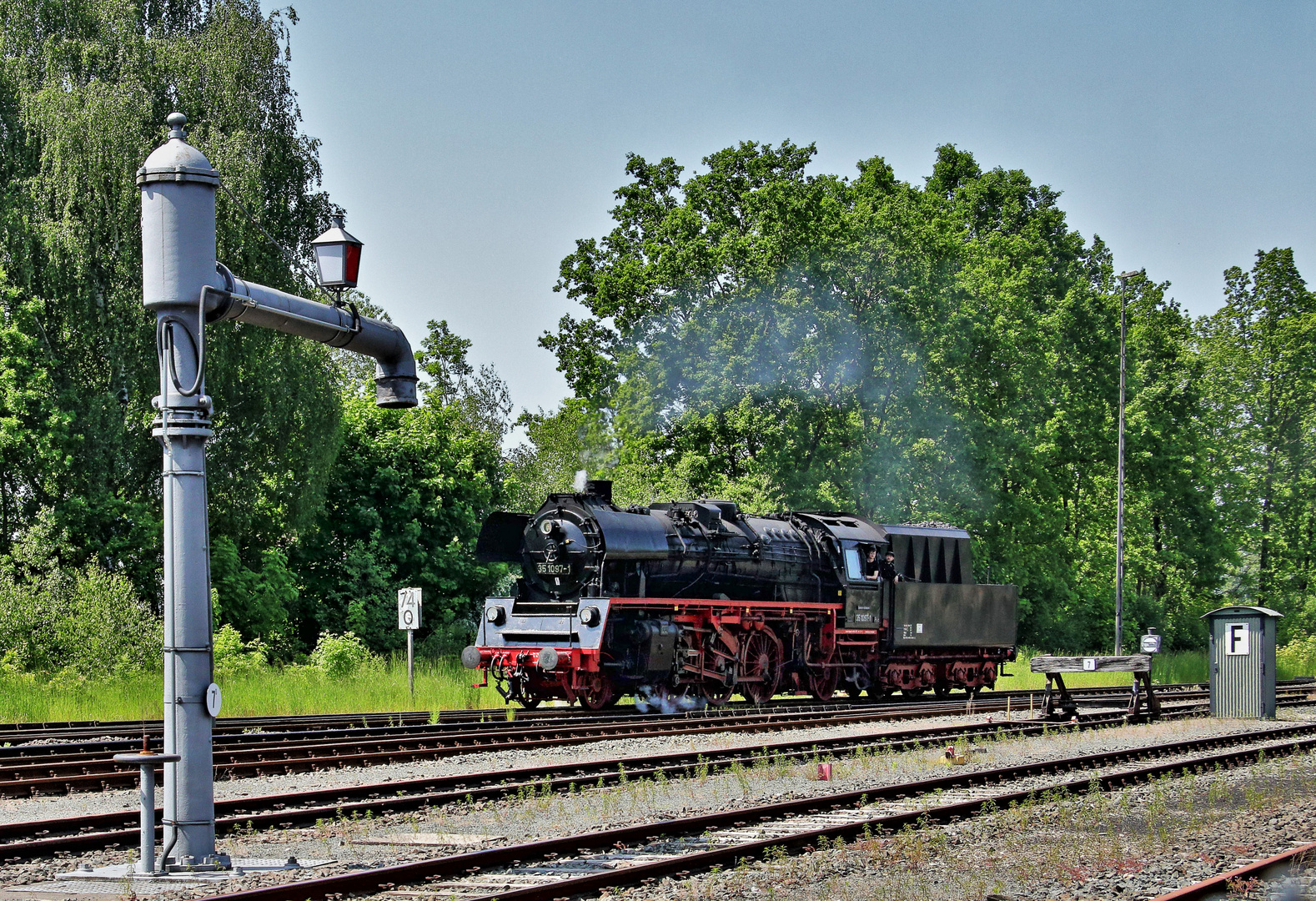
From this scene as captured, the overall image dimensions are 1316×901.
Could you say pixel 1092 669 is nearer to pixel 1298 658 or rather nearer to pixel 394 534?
pixel 394 534

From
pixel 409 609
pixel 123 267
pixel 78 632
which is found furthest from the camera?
pixel 123 267

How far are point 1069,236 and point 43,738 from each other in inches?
1529

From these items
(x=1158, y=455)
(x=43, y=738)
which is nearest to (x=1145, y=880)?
(x=43, y=738)

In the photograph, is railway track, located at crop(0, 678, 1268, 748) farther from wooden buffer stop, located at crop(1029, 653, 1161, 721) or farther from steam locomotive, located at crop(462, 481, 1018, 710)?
wooden buffer stop, located at crop(1029, 653, 1161, 721)

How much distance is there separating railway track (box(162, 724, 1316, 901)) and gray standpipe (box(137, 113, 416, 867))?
4.10 ft

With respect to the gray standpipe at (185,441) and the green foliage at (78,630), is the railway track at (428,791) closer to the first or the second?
the gray standpipe at (185,441)

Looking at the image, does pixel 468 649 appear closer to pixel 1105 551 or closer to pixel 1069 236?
pixel 1069 236

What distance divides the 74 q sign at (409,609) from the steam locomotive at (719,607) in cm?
168

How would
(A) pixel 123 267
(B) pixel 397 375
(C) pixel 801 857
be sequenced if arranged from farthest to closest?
(A) pixel 123 267 < (B) pixel 397 375 < (C) pixel 801 857

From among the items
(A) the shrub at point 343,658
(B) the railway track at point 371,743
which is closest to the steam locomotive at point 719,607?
(B) the railway track at point 371,743

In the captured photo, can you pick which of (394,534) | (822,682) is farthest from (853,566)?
(394,534)

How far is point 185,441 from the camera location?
29.4 feet

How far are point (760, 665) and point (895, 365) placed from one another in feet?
53.5

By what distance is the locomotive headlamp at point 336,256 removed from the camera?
31.7 feet
